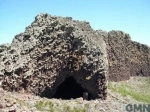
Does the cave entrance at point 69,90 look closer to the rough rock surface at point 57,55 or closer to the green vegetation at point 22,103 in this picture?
the rough rock surface at point 57,55

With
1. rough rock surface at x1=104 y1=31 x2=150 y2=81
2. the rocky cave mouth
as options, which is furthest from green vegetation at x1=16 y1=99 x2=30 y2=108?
rough rock surface at x1=104 y1=31 x2=150 y2=81

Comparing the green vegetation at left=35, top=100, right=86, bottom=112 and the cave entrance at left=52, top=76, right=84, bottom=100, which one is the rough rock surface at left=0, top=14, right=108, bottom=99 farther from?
the green vegetation at left=35, top=100, right=86, bottom=112

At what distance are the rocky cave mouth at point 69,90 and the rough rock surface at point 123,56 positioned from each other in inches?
445

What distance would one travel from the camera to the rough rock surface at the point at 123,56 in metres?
36.3

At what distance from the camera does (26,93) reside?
21.3m

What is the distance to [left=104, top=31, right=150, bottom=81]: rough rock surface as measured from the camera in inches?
1430

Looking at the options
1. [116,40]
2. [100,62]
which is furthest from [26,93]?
[116,40]

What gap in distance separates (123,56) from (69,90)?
14.4 meters

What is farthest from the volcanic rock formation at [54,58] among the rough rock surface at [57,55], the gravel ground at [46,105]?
the gravel ground at [46,105]

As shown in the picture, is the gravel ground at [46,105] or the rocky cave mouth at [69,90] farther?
the rocky cave mouth at [69,90]

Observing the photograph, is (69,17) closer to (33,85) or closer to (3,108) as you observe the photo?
(33,85)

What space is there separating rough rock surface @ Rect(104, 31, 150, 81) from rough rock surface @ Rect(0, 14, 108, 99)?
42.7 feet

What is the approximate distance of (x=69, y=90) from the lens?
2516 cm

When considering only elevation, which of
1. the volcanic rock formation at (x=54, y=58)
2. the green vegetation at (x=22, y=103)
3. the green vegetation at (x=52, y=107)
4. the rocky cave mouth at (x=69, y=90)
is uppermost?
the volcanic rock formation at (x=54, y=58)
